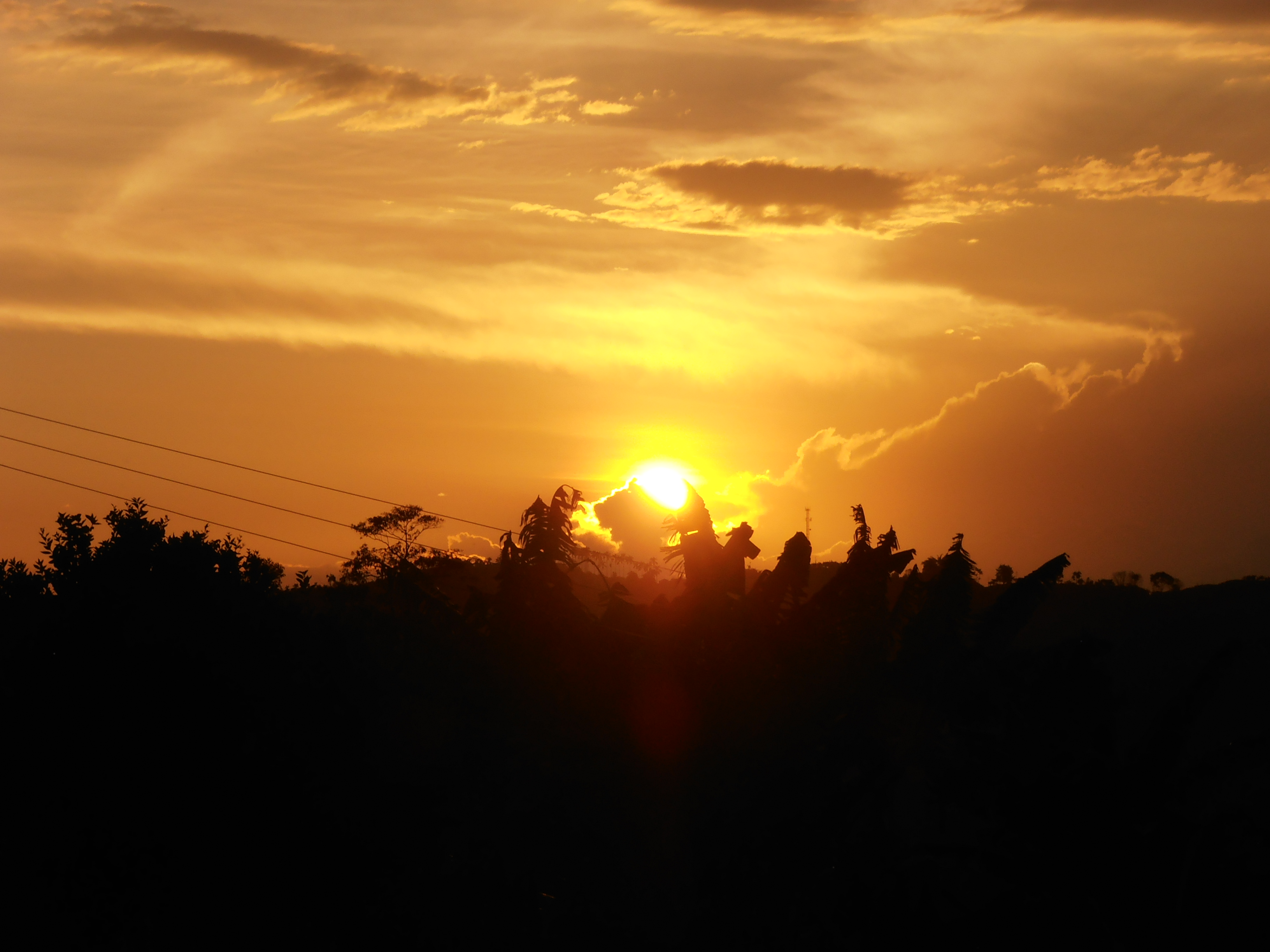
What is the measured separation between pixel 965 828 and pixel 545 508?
40.5 feet

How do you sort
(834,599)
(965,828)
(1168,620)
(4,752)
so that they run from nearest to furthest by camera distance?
(4,752), (965,828), (834,599), (1168,620)

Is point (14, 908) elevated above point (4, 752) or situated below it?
below

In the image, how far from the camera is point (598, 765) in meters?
24.5

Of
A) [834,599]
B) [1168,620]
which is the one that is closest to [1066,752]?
[834,599]

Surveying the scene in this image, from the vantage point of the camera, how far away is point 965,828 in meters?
21.9

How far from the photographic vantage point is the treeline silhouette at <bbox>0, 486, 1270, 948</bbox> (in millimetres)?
14797

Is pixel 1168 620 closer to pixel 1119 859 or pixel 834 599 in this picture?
pixel 834 599

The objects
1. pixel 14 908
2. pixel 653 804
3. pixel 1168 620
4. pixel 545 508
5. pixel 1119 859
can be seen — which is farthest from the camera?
pixel 1168 620

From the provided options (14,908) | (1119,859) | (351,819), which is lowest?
(14,908)

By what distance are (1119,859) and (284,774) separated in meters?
14.6

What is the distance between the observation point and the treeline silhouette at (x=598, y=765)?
1480cm

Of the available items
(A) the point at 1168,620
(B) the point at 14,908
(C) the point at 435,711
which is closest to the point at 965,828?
(C) the point at 435,711

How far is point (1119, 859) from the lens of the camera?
14570mm

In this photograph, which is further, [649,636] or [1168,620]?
[1168,620]
